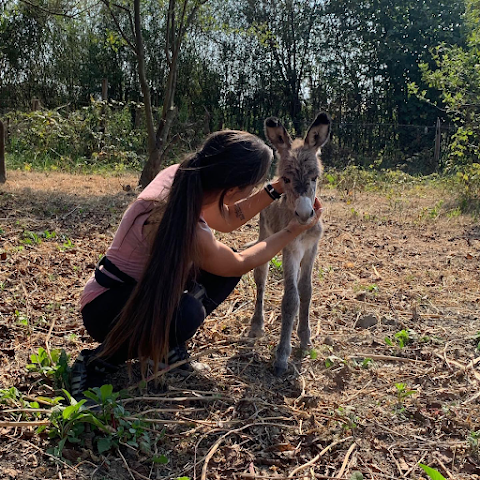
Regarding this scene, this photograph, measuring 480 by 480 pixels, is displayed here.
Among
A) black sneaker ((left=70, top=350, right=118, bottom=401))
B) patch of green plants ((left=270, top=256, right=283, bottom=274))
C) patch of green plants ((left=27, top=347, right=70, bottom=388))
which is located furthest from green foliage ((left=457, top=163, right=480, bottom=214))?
patch of green plants ((left=27, top=347, right=70, bottom=388))

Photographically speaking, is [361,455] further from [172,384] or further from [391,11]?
[391,11]

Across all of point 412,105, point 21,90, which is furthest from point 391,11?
point 21,90

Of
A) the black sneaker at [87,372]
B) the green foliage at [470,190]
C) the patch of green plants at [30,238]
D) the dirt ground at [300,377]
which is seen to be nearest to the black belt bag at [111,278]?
the black sneaker at [87,372]

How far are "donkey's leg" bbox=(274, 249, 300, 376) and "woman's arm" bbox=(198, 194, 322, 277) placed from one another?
1.73ft

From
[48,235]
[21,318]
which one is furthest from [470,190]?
[21,318]

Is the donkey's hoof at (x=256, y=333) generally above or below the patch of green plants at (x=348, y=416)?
above

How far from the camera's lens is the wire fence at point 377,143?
1625 cm

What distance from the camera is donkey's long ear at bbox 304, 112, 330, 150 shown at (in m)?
3.53

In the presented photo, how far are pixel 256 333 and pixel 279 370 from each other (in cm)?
59

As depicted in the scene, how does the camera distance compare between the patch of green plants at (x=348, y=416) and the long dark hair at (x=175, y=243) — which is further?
the patch of green plants at (x=348, y=416)

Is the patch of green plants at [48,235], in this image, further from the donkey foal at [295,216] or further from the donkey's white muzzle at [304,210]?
the donkey's white muzzle at [304,210]

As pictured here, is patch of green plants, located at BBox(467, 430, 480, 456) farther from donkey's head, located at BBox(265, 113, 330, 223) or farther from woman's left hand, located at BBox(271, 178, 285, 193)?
woman's left hand, located at BBox(271, 178, 285, 193)

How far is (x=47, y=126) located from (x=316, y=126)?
34.5 ft

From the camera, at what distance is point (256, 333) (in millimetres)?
3867
